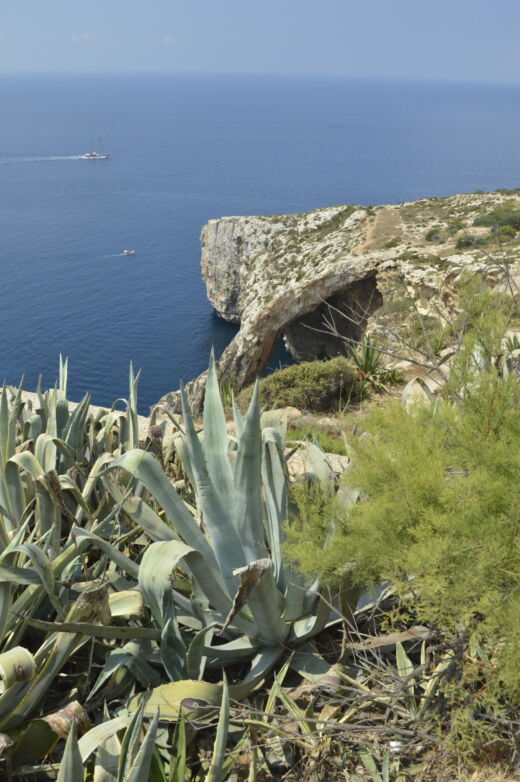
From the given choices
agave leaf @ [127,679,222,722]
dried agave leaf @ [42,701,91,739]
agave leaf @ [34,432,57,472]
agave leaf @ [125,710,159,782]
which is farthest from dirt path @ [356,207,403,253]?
agave leaf @ [125,710,159,782]

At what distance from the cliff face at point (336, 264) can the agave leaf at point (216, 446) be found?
45.1 feet

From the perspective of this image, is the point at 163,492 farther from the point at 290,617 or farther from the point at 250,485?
the point at 290,617

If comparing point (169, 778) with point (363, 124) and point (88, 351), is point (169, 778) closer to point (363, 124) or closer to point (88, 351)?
point (88, 351)

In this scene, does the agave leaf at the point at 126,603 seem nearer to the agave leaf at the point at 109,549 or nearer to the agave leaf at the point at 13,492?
the agave leaf at the point at 109,549

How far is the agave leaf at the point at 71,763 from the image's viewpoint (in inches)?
73.2

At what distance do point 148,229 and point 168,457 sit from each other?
6886 cm

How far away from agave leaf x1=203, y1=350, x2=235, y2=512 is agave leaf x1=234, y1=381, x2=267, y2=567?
10 cm

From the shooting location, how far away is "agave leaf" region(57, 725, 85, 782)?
6.10 ft

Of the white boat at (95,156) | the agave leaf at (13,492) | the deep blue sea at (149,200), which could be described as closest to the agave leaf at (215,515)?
the agave leaf at (13,492)

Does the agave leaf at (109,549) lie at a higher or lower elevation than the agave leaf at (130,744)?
higher

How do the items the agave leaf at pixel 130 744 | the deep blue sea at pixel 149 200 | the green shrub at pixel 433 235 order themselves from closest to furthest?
the agave leaf at pixel 130 744 < the green shrub at pixel 433 235 < the deep blue sea at pixel 149 200

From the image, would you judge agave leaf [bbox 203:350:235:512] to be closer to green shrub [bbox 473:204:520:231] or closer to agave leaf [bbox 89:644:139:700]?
agave leaf [bbox 89:644:139:700]

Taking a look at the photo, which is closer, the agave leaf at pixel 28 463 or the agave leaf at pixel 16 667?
the agave leaf at pixel 16 667

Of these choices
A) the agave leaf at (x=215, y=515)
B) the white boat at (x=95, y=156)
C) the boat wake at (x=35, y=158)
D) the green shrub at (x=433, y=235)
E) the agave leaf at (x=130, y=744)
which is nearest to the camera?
the agave leaf at (x=130, y=744)
